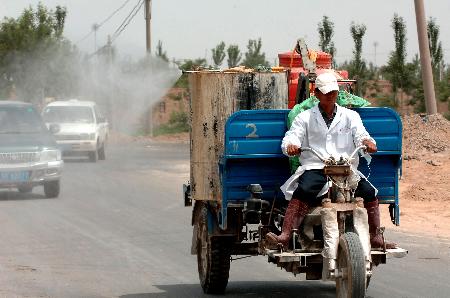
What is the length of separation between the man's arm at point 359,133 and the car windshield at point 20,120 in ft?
48.7

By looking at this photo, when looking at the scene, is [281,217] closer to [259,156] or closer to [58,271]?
[259,156]

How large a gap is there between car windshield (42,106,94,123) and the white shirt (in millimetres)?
27378

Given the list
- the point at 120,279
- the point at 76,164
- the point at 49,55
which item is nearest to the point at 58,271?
the point at 120,279

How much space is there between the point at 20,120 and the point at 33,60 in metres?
46.4

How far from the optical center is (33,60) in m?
68.8

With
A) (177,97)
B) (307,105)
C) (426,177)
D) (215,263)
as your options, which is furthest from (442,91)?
(307,105)

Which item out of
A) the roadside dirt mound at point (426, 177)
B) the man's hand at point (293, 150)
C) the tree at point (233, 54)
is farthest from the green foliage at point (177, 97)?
the man's hand at point (293, 150)

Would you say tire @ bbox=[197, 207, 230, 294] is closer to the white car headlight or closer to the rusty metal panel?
the rusty metal panel

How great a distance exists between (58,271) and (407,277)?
3.61 m

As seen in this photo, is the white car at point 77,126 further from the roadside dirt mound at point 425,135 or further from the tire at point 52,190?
the tire at point 52,190

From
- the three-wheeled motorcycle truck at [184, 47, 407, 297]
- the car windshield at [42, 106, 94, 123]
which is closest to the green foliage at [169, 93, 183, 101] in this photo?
the car windshield at [42, 106, 94, 123]

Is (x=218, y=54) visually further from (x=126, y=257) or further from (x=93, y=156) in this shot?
(x=126, y=257)

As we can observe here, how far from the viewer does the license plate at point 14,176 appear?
72.2 ft

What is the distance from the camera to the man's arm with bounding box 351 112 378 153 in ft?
28.8
